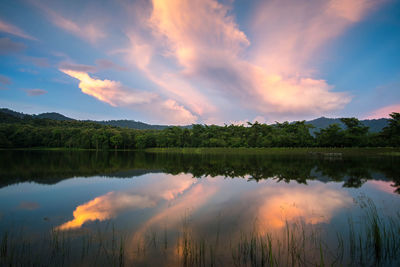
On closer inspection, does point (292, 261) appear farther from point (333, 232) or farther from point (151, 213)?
point (151, 213)

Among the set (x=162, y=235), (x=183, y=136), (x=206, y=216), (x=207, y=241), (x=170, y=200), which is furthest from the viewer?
(x=183, y=136)

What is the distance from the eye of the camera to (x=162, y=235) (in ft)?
20.0

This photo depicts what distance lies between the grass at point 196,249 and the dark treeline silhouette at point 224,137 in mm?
59448

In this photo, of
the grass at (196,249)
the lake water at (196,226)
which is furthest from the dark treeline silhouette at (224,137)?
the grass at (196,249)

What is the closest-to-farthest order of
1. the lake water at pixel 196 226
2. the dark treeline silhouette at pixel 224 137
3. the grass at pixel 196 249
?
the grass at pixel 196 249 → the lake water at pixel 196 226 → the dark treeline silhouette at pixel 224 137

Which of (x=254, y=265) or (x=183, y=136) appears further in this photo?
(x=183, y=136)

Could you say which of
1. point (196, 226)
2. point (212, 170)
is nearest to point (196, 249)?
point (196, 226)

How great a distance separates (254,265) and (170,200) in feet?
20.8

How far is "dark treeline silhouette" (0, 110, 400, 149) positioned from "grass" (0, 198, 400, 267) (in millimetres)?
59448

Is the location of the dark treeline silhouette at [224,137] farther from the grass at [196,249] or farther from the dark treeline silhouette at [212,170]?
the grass at [196,249]

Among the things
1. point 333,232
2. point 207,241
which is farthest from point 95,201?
point 333,232

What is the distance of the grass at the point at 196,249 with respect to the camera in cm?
463

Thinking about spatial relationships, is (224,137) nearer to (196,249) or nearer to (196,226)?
(196,226)

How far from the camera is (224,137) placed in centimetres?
7331
